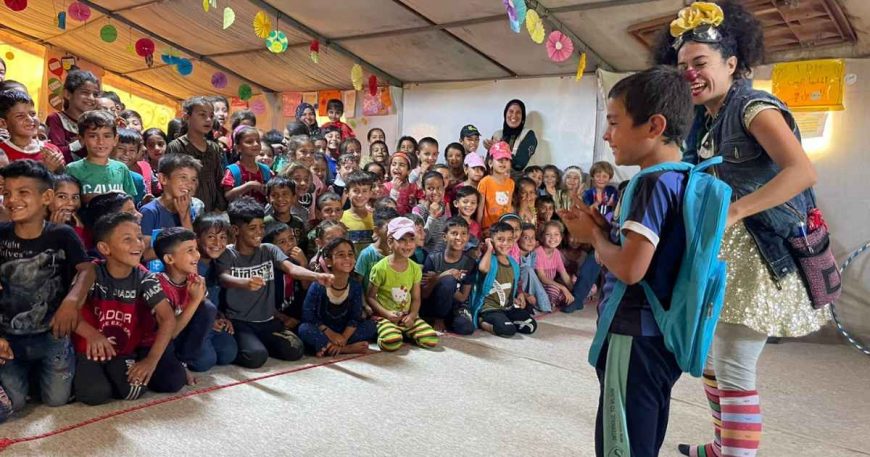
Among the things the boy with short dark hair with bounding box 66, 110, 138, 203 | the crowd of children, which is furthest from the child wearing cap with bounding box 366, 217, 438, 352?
the boy with short dark hair with bounding box 66, 110, 138, 203

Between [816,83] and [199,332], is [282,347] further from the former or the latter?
[816,83]

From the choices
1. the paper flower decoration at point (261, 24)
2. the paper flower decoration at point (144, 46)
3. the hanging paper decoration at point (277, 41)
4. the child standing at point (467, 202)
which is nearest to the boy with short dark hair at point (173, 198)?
the child standing at point (467, 202)

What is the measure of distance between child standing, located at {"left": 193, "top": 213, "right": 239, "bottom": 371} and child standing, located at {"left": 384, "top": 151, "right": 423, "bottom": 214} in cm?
190

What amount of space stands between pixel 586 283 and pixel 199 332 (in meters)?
3.19

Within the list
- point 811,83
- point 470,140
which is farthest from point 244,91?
point 811,83

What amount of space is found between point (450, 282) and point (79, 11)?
4955 mm

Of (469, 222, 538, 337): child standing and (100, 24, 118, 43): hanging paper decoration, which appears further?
(100, 24, 118, 43): hanging paper decoration

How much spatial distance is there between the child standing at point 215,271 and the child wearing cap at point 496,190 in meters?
2.14

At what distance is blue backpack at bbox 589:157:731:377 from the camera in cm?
108

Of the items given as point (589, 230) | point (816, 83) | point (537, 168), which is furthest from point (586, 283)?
point (589, 230)

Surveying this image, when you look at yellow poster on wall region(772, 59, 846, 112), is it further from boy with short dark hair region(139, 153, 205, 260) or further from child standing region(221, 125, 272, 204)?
boy with short dark hair region(139, 153, 205, 260)

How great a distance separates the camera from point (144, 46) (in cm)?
640

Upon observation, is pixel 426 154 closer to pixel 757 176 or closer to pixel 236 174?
pixel 236 174

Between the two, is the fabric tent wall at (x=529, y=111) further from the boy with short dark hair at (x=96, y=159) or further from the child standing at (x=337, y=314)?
the boy with short dark hair at (x=96, y=159)
